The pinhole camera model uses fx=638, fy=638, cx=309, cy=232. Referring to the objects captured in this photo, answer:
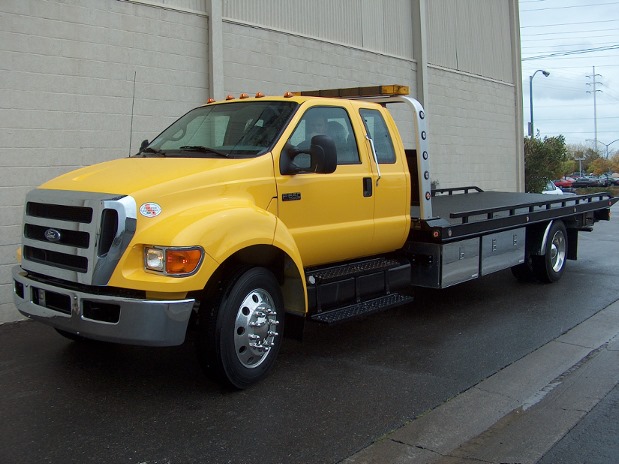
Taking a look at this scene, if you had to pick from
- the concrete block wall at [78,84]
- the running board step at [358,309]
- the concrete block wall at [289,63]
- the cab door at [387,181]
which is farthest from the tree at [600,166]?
the running board step at [358,309]

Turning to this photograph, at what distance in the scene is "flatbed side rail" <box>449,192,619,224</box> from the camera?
746 cm

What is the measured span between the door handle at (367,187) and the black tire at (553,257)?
158 inches

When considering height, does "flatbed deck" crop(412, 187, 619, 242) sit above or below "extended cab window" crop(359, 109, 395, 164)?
below

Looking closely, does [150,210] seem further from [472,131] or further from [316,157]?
[472,131]

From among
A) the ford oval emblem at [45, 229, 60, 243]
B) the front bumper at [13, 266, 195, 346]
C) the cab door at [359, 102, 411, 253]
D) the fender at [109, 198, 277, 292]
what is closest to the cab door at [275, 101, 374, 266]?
the cab door at [359, 102, 411, 253]

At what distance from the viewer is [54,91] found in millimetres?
7758

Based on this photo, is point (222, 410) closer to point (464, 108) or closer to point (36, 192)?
point (36, 192)

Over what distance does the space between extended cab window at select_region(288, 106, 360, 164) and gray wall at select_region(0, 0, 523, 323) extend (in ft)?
10.7

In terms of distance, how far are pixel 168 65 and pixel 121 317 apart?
561cm

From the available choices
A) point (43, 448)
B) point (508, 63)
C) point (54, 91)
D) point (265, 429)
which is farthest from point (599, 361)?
point (508, 63)

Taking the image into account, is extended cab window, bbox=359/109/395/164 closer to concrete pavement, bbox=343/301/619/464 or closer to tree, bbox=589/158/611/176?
concrete pavement, bbox=343/301/619/464

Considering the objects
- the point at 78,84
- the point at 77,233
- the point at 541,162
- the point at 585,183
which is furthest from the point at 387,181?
the point at 585,183

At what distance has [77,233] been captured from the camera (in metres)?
4.61

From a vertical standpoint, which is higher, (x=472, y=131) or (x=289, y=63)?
(x=289, y=63)
